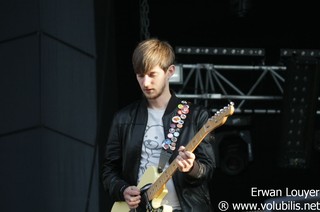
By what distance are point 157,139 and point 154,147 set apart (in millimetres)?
38

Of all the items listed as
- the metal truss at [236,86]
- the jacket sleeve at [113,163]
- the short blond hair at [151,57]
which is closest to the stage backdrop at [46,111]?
the jacket sleeve at [113,163]

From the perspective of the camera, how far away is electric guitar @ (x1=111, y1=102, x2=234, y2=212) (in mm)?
3027

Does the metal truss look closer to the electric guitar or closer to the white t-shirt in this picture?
the white t-shirt

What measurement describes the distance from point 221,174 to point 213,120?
4.04 meters

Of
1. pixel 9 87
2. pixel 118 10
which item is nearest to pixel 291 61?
pixel 118 10

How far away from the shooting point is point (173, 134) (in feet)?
10.7

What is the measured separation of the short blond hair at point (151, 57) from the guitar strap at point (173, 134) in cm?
20

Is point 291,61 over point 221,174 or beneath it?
over

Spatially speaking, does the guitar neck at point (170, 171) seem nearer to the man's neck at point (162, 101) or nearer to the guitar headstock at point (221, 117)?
the guitar headstock at point (221, 117)

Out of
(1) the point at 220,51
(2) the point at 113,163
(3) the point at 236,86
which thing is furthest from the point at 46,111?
(3) the point at 236,86

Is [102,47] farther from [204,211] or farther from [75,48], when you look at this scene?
[204,211]

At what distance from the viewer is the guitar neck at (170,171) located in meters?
3.08

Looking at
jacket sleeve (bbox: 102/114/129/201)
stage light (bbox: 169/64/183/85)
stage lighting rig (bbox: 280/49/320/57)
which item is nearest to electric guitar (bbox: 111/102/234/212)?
jacket sleeve (bbox: 102/114/129/201)

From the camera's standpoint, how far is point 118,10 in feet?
21.7
